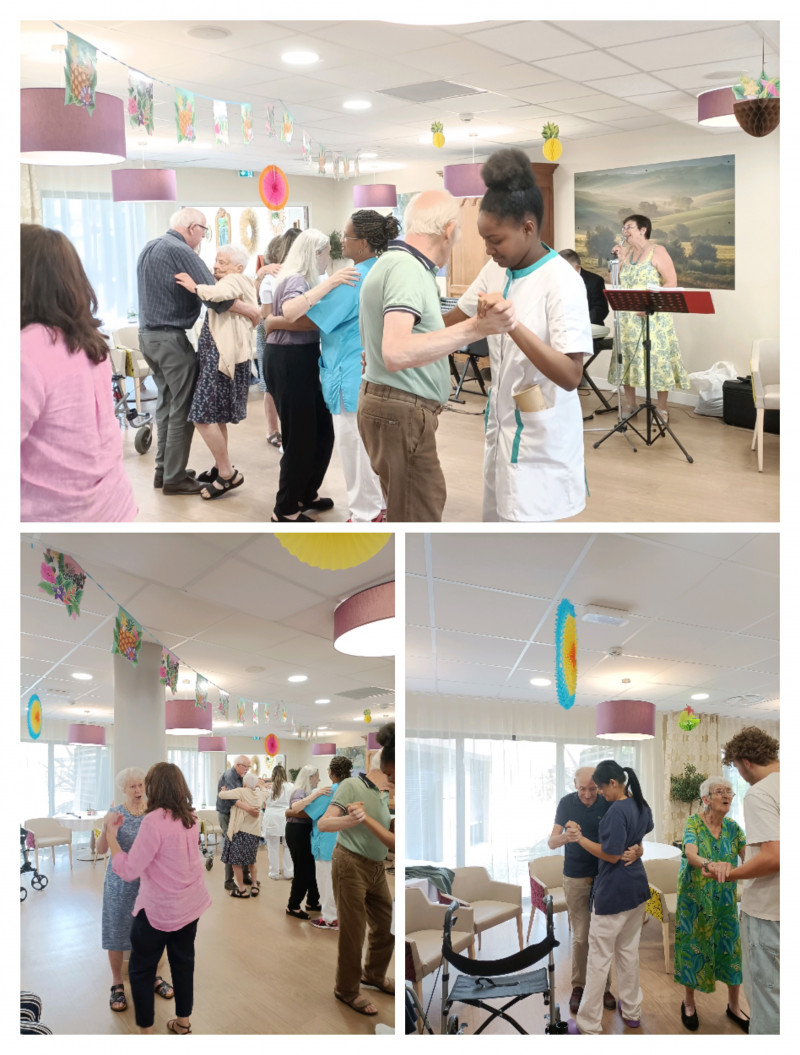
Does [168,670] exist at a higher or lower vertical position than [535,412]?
lower

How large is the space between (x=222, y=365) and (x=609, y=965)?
9.98ft

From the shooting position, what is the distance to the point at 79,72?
104 inches

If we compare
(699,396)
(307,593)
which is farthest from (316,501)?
(699,396)

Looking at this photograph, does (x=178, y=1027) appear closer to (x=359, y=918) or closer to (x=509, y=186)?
(x=359, y=918)

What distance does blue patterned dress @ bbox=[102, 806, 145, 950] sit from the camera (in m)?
2.91

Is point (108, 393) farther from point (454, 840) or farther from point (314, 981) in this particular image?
point (454, 840)

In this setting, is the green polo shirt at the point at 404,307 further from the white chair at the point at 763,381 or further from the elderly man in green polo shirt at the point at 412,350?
the white chair at the point at 763,381

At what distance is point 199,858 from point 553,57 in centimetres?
→ 274

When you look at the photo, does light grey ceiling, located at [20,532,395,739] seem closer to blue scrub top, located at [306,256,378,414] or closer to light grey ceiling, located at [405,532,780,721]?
light grey ceiling, located at [405,532,780,721]

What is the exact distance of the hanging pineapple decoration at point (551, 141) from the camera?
2996mm

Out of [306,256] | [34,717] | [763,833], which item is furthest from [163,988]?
[306,256]

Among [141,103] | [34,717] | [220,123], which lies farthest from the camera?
[220,123]

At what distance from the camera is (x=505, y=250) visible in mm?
2373

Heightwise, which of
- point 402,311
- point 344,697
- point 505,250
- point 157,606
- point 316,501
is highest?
point 505,250
